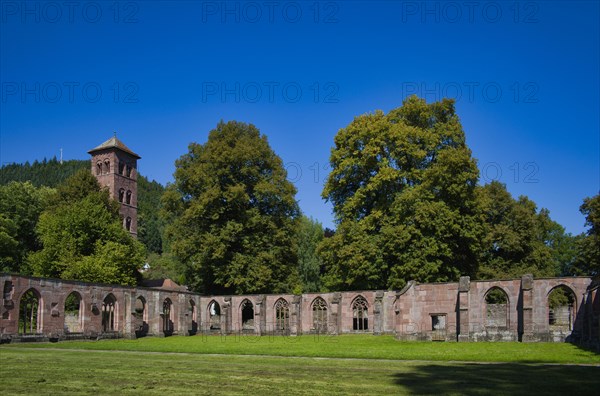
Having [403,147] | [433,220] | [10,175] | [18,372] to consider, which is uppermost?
[10,175]

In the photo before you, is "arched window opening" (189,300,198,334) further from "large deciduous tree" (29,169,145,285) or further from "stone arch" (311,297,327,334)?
"stone arch" (311,297,327,334)

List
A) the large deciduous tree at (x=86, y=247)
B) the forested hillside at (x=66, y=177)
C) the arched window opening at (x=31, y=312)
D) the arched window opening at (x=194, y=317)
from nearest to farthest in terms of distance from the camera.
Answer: the arched window opening at (x=31, y=312) → the large deciduous tree at (x=86, y=247) → the arched window opening at (x=194, y=317) → the forested hillside at (x=66, y=177)

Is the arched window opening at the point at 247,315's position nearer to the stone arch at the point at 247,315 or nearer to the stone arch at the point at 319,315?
the stone arch at the point at 247,315

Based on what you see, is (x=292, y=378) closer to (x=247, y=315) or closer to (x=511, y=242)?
(x=247, y=315)

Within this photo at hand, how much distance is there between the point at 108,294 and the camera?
35562mm

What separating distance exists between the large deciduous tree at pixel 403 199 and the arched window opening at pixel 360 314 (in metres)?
1.07

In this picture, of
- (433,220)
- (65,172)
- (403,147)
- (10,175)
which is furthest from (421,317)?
(10,175)

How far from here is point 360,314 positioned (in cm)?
3912

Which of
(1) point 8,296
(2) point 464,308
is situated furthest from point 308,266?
(1) point 8,296

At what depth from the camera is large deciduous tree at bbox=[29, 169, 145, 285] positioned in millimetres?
44062

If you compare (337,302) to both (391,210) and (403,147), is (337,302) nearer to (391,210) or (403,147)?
(391,210)

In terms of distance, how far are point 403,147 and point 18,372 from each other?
30.0 m

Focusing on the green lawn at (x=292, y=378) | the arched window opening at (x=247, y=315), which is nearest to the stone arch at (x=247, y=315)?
the arched window opening at (x=247, y=315)

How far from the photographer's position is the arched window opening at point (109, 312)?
119ft
